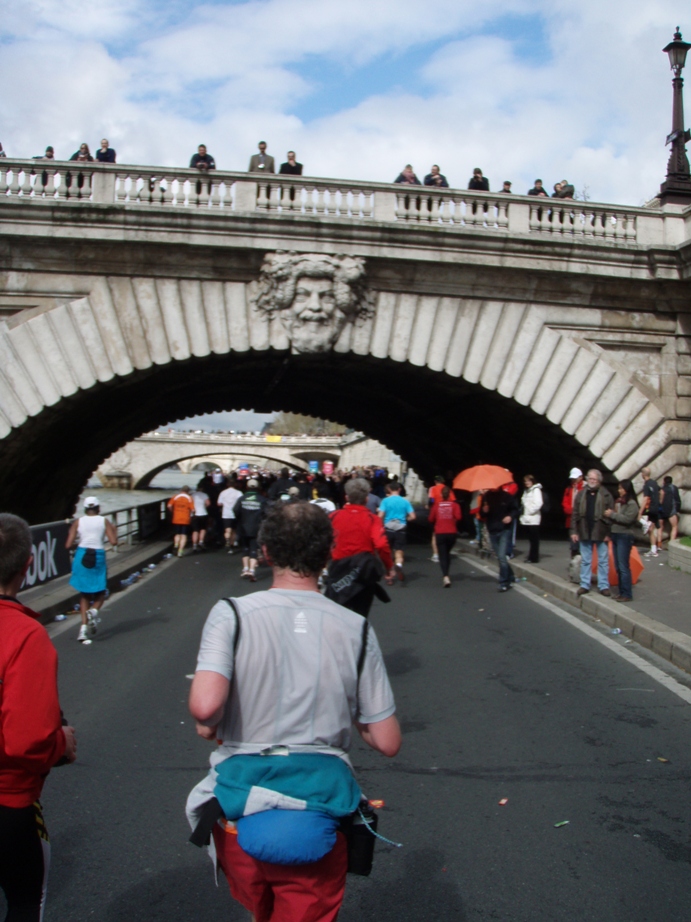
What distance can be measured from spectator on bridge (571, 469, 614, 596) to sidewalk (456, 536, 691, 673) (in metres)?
0.25

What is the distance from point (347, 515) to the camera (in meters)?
7.90

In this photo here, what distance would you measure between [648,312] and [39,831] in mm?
17420

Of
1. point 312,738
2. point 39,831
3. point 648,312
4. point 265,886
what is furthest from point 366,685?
point 648,312

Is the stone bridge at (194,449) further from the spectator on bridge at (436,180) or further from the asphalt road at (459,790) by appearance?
the asphalt road at (459,790)

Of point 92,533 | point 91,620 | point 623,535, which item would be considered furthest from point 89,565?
point 623,535

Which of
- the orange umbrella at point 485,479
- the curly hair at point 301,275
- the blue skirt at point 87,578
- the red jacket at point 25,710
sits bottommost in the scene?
the blue skirt at point 87,578

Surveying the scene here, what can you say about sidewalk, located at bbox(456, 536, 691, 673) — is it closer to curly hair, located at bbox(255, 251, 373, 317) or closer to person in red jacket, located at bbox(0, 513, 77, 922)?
curly hair, located at bbox(255, 251, 373, 317)

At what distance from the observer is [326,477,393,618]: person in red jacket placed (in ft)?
24.1

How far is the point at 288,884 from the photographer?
257cm

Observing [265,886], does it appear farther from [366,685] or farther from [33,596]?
[33,596]

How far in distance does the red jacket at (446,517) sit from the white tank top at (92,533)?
5.78m

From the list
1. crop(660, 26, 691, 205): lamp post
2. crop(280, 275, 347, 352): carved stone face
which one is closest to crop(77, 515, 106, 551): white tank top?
crop(280, 275, 347, 352): carved stone face

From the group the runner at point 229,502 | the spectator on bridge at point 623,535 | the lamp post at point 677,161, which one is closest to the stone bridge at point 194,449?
the runner at point 229,502

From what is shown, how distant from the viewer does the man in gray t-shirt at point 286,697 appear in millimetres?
2623
